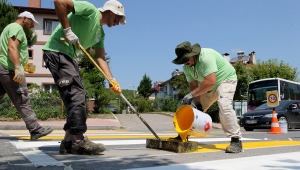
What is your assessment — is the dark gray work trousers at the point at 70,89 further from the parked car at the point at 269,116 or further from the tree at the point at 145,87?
the tree at the point at 145,87

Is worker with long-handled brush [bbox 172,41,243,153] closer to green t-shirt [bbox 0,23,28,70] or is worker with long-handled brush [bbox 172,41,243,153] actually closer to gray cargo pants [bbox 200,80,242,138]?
gray cargo pants [bbox 200,80,242,138]

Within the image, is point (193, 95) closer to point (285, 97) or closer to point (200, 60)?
point (200, 60)

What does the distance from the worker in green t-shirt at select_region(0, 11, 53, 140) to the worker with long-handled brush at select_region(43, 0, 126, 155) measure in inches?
51.7

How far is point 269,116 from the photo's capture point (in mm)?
12844

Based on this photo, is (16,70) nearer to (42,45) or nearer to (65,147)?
(65,147)

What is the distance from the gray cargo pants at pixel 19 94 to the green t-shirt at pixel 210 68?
2535mm

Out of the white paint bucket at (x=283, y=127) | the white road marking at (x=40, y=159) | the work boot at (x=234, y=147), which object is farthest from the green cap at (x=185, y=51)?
the white paint bucket at (x=283, y=127)

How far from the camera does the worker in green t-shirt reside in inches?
189

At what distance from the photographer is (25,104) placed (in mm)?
5082

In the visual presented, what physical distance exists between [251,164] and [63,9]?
2.59 meters

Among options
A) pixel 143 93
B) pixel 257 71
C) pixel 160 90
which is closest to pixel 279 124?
pixel 257 71

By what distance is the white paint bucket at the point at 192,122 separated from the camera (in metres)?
4.09

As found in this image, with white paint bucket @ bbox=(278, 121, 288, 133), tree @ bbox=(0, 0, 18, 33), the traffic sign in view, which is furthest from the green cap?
tree @ bbox=(0, 0, 18, 33)

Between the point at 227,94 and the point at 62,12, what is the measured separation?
242 cm
